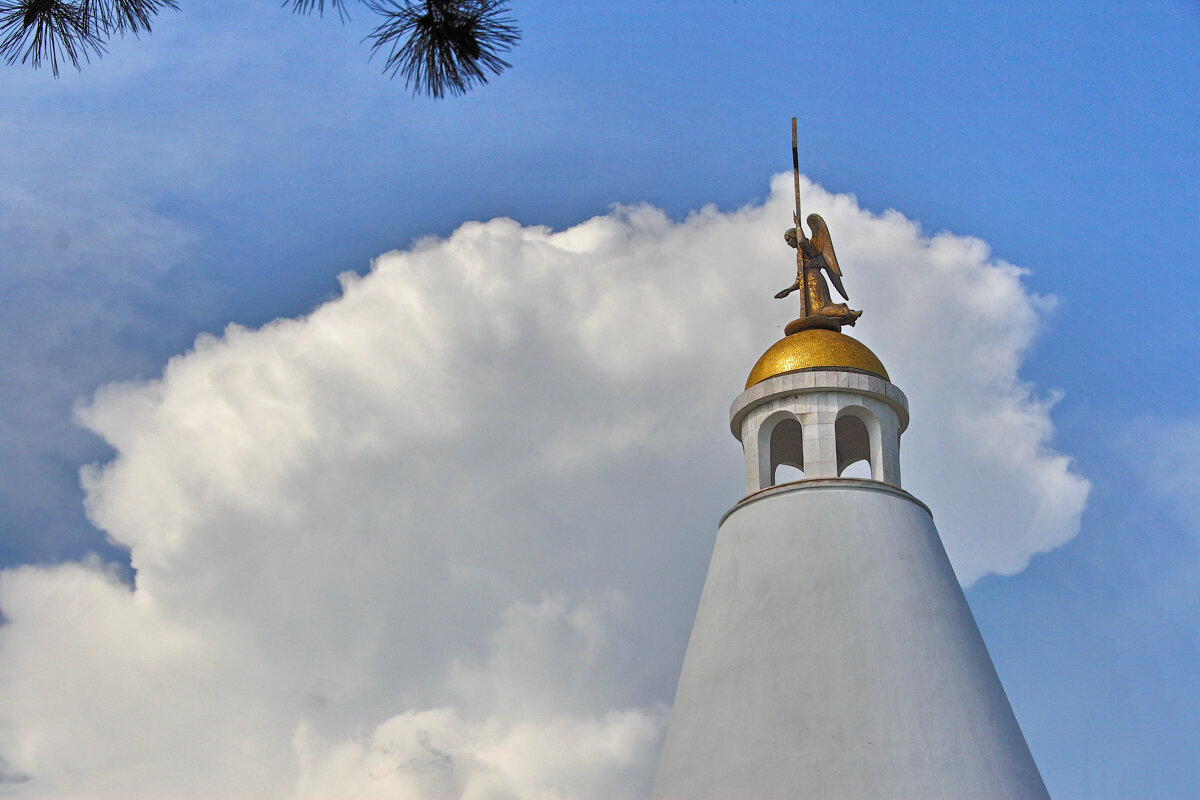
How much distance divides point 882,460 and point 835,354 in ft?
4.58

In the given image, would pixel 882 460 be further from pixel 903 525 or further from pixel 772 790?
pixel 772 790

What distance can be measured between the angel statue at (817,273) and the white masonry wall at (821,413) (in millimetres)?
1360

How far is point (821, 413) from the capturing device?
55.5 feet

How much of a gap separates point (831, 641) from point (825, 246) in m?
6.18

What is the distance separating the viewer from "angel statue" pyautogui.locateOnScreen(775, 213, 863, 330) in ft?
59.7

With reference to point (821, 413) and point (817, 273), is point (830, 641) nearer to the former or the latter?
point (821, 413)

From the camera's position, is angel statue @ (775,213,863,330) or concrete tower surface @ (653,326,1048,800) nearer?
concrete tower surface @ (653,326,1048,800)

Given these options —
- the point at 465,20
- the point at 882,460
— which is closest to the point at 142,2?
the point at 465,20

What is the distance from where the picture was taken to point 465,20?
9156 mm

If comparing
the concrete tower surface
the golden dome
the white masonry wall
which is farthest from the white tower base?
the golden dome

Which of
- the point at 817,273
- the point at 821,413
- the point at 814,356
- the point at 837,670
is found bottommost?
the point at 837,670

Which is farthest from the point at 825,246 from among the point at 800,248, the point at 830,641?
the point at 830,641

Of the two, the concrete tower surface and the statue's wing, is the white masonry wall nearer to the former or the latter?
the concrete tower surface

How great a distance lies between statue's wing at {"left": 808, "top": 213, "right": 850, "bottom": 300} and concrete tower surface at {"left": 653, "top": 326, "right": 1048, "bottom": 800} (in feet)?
4.54
